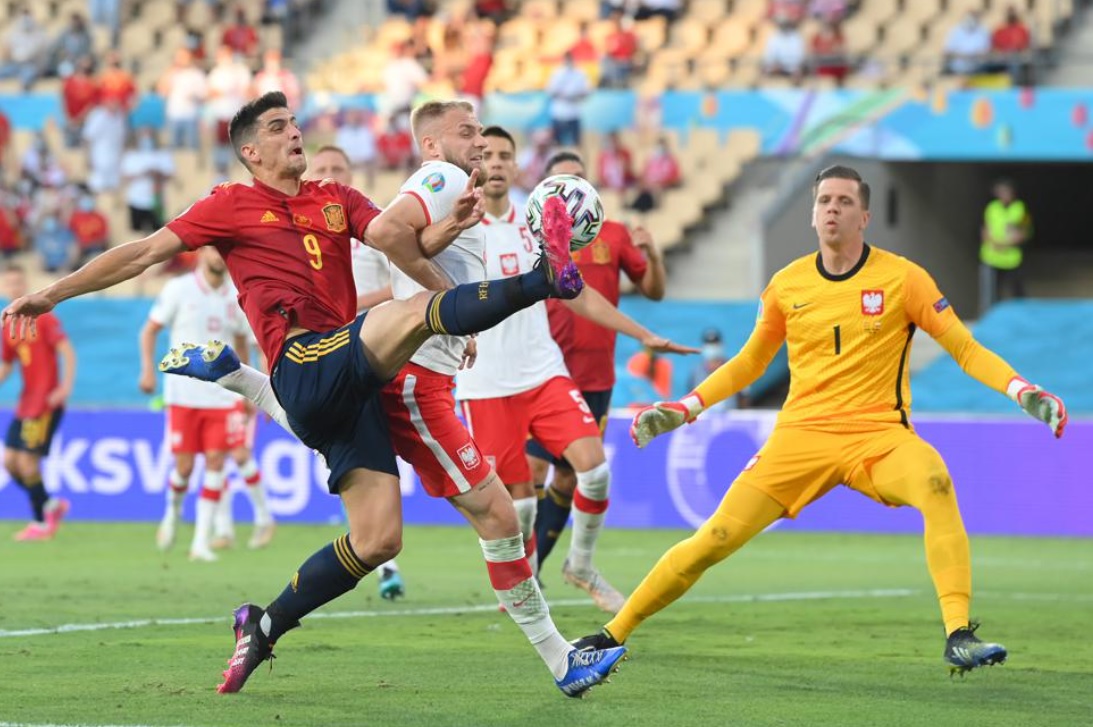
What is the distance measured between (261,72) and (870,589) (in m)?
17.7

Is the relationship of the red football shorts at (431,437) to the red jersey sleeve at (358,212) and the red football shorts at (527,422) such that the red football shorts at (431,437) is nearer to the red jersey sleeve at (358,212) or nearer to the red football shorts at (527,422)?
the red jersey sleeve at (358,212)

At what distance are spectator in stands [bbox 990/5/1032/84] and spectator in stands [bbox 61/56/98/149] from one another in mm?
12924

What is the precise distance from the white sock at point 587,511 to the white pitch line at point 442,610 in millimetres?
534

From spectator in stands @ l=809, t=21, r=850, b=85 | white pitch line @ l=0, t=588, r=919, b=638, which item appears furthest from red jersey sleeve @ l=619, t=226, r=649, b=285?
spectator in stands @ l=809, t=21, r=850, b=85

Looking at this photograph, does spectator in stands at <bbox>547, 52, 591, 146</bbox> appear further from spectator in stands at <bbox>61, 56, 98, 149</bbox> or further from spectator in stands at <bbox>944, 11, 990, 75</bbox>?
spectator in stands at <bbox>61, 56, 98, 149</bbox>

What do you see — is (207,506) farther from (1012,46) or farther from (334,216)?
(1012,46)

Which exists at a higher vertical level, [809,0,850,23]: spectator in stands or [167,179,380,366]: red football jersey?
[809,0,850,23]: spectator in stands

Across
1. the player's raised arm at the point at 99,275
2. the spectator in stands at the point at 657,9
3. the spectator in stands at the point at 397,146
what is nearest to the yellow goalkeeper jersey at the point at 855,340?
the player's raised arm at the point at 99,275

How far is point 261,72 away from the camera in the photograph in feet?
94.1

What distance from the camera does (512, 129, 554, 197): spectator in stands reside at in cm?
2502

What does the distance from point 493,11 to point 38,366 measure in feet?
46.4

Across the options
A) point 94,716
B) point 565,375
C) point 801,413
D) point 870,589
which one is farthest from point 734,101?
point 94,716

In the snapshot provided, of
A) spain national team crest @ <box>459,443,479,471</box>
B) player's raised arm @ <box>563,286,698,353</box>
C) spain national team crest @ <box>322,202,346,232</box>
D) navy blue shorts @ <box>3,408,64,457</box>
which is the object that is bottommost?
navy blue shorts @ <box>3,408,64,457</box>

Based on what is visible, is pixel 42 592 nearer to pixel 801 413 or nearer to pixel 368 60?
pixel 801 413
